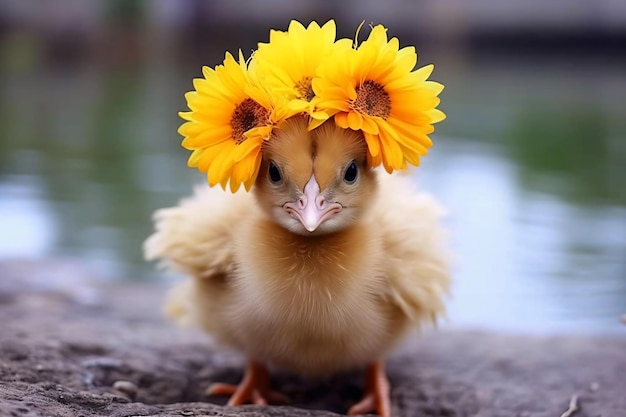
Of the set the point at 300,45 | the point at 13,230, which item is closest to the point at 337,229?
the point at 300,45

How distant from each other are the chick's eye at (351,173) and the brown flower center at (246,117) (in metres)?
0.21

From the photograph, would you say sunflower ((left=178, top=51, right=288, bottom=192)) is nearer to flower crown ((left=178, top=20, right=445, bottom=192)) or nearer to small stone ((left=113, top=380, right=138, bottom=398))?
flower crown ((left=178, top=20, right=445, bottom=192))

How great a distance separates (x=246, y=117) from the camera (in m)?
1.88

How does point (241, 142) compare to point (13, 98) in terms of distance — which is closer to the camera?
point (241, 142)

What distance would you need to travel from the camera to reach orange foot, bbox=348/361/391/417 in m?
2.21

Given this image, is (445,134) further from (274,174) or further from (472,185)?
(274,174)

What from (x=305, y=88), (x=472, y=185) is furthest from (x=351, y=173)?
(x=472, y=185)

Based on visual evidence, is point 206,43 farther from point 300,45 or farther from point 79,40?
point 300,45

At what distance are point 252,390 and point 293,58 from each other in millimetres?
905

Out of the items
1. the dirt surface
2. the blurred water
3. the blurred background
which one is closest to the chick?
the dirt surface

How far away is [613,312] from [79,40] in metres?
10.1

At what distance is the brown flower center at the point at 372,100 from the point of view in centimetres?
183

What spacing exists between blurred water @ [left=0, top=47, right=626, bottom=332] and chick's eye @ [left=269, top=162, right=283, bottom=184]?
0.71 m

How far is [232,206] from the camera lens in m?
2.21
